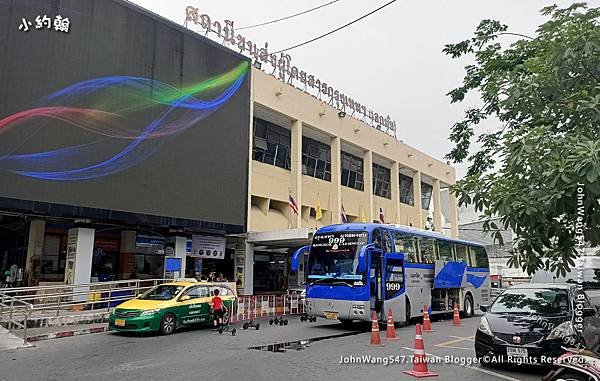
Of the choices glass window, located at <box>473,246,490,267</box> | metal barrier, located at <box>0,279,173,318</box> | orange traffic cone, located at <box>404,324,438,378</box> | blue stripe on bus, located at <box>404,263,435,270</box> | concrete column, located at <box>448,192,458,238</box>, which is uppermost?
concrete column, located at <box>448,192,458,238</box>

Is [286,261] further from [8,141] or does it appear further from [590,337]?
[590,337]

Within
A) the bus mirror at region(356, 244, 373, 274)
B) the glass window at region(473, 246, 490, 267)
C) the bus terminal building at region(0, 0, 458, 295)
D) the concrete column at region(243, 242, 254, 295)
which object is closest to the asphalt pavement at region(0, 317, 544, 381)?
the bus mirror at region(356, 244, 373, 274)

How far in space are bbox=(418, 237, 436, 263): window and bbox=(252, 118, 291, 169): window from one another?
12.3m

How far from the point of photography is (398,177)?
4281cm

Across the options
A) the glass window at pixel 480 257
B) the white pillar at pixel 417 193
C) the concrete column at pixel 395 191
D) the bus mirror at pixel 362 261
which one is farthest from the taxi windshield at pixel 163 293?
the white pillar at pixel 417 193

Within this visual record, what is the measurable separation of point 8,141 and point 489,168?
15.8m

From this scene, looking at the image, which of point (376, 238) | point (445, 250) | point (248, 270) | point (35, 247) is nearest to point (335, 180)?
point (248, 270)

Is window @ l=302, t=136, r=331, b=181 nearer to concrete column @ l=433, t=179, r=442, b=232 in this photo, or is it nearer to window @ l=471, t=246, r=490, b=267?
window @ l=471, t=246, r=490, b=267

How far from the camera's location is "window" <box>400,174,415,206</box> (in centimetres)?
4559

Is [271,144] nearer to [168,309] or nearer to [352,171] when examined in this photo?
[352,171]

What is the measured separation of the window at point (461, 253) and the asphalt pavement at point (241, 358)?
21.6 feet

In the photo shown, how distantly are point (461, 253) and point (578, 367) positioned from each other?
15.7 m

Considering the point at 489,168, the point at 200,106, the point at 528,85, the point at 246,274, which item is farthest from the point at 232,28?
the point at 528,85

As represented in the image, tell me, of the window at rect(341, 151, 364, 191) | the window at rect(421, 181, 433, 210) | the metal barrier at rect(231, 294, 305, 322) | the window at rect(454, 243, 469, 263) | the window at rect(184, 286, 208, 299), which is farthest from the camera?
the window at rect(421, 181, 433, 210)
